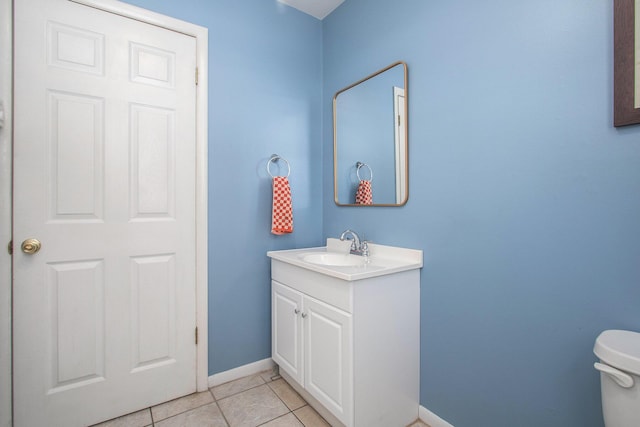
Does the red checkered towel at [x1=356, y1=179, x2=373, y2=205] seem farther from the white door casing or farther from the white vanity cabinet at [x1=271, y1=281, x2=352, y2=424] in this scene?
the white vanity cabinet at [x1=271, y1=281, x2=352, y2=424]

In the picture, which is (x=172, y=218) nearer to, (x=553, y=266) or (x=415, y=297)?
(x=415, y=297)

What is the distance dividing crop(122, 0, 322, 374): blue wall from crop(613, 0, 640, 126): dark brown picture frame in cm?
161

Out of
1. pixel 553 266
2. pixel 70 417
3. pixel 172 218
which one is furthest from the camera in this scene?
pixel 172 218

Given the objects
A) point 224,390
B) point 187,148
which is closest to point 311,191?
point 187,148

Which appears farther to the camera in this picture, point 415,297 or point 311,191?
point 311,191

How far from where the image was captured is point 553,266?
109cm

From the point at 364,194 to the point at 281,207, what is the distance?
1.77ft

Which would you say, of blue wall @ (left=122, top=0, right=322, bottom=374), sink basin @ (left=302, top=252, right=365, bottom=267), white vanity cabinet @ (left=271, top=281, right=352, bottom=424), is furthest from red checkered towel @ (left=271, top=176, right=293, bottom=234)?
white vanity cabinet @ (left=271, top=281, right=352, bottom=424)

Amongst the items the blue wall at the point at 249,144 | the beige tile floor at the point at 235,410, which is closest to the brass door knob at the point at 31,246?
the blue wall at the point at 249,144

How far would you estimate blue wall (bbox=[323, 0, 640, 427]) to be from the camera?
987 mm

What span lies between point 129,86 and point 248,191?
2.73 feet

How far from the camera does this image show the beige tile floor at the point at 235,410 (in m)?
1.51

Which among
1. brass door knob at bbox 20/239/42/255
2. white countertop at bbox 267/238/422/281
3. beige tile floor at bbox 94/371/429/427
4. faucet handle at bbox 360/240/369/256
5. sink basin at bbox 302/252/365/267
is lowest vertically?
beige tile floor at bbox 94/371/429/427

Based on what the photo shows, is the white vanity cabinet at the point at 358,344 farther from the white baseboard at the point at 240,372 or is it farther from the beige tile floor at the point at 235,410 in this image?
the white baseboard at the point at 240,372
